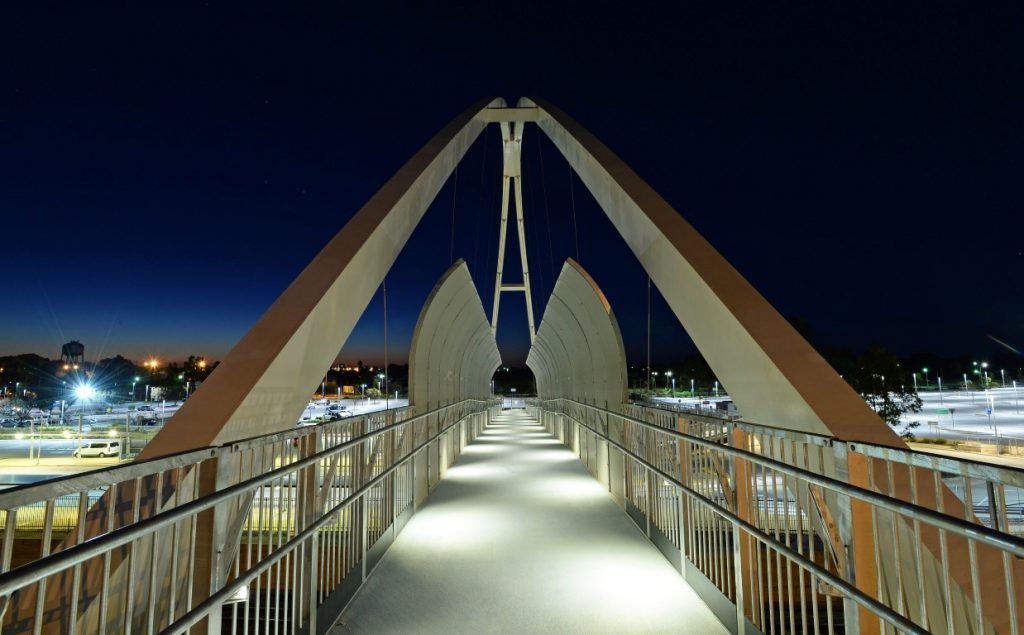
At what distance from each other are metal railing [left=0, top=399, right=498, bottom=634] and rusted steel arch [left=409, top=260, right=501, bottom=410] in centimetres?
331

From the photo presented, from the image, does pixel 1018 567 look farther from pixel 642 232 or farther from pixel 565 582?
pixel 642 232

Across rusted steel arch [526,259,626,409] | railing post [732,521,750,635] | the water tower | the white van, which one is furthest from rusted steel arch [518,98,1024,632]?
the water tower

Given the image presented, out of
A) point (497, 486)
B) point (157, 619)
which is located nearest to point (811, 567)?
point (157, 619)

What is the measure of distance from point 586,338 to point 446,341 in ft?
9.85

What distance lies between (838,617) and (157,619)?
11.5 metres

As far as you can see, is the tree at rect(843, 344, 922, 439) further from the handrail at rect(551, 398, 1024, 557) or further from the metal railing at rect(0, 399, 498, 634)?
the handrail at rect(551, 398, 1024, 557)

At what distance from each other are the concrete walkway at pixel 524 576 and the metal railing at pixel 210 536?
333mm

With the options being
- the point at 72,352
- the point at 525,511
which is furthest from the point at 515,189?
the point at 72,352

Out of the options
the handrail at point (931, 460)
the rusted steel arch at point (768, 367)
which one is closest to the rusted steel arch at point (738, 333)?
the rusted steel arch at point (768, 367)

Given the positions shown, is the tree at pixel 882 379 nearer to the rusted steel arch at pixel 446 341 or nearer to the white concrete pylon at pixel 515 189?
the white concrete pylon at pixel 515 189

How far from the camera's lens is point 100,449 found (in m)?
30.6

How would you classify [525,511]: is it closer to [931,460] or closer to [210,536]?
[210,536]

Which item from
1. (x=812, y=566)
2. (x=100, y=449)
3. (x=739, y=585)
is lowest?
(x=100, y=449)

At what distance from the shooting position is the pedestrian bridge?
2.19m
